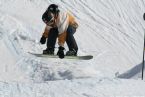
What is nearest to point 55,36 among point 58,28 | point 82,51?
point 58,28

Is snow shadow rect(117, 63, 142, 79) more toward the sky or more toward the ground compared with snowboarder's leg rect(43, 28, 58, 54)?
more toward the ground

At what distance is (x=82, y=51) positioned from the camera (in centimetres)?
1484

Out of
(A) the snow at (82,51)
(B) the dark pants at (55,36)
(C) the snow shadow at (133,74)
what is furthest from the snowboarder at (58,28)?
(C) the snow shadow at (133,74)

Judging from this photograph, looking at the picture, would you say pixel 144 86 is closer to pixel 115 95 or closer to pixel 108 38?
pixel 115 95

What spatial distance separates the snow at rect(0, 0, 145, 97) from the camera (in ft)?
24.1

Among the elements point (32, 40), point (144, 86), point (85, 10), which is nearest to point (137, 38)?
point (85, 10)

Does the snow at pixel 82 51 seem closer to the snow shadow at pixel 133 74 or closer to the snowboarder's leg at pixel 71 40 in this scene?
the snow shadow at pixel 133 74

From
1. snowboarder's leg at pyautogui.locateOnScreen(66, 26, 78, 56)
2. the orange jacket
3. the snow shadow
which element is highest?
Answer: the orange jacket

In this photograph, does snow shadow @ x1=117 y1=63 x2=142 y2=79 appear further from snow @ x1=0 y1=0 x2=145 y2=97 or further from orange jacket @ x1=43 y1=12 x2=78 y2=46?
orange jacket @ x1=43 y1=12 x2=78 y2=46

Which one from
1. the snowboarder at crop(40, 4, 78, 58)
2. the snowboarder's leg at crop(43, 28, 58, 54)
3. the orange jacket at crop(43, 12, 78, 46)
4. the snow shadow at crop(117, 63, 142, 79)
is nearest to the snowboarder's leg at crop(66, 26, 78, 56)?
the snowboarder at crop(40, 4, 78, 58)

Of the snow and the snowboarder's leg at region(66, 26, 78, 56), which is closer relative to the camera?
the snow

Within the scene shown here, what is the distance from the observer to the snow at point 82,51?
289 inches

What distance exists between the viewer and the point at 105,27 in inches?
663

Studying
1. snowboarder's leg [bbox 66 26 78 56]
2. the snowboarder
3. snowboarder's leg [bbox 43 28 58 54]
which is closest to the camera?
the snowboarder
